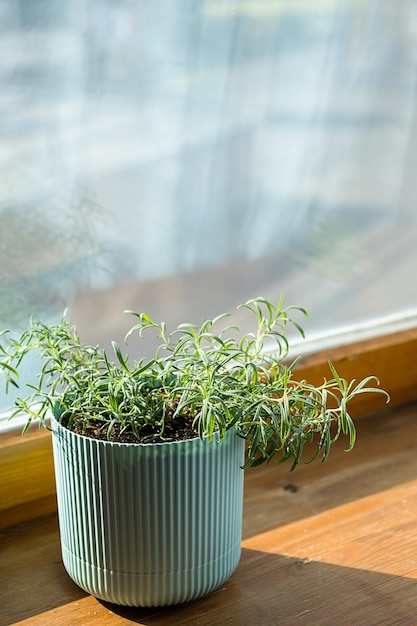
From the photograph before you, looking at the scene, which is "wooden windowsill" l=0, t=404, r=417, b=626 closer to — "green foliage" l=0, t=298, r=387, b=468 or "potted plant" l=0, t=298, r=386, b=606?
"potted plant" l=0, t=298, r=386, b=606

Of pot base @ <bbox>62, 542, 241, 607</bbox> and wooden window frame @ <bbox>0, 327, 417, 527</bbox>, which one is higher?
wooden window frame @ <bbox>0, 327, 417, 527</bbox>

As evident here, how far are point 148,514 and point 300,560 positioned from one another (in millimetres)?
265

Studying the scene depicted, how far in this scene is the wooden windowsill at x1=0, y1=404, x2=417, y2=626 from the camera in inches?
39.2

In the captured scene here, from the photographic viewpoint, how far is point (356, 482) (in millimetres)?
1273

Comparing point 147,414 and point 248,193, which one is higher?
point 248,193

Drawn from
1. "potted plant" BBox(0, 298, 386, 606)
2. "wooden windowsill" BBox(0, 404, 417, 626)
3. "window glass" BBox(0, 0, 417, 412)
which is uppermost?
"window glass" BBox(0, 0, 417, 412)

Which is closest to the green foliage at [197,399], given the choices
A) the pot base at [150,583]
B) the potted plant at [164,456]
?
the potted plant at [164,456]

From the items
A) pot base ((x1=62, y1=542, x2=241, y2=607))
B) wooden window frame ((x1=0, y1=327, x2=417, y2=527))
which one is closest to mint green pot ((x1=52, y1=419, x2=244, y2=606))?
pot base ((x1=62, y1=542, x2=241, y2=607))

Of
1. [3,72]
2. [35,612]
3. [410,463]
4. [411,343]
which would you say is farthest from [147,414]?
[411,343]

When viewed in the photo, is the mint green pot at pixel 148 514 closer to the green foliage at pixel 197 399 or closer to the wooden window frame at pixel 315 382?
the green foliage at pixel 197 399

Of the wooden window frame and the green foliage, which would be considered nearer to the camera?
the green foliage

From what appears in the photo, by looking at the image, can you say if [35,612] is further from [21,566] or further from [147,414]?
[147,414]

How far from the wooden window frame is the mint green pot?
0.18 meters

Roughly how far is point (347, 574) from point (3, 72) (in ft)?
2.35
